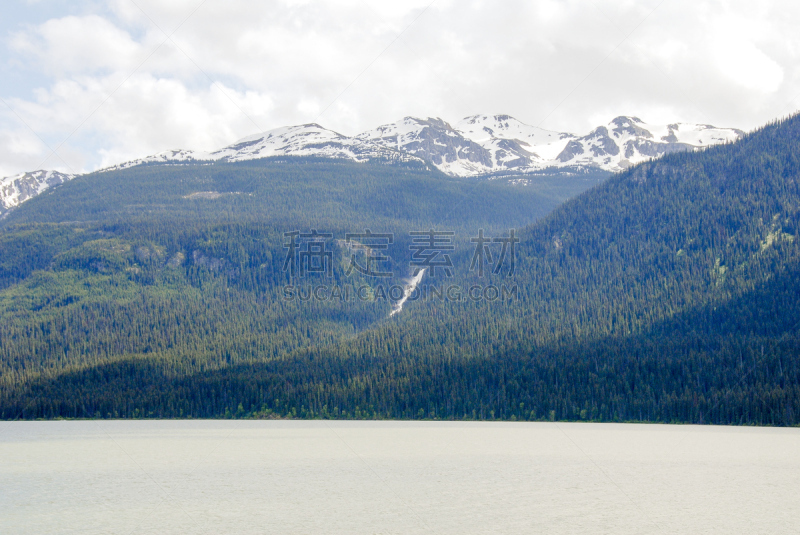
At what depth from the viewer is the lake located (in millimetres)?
37719

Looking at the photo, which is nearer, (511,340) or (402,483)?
(402,483)

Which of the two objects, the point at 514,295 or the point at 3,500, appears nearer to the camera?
the point at 3,500

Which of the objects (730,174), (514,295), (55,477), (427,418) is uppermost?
(730,174)

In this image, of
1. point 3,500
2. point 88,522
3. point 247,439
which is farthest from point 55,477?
point 247,439

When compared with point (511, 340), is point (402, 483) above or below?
below

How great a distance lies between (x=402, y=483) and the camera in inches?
1943

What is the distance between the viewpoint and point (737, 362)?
361 ft

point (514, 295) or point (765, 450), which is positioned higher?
point (514, 295)

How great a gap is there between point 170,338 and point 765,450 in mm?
125190

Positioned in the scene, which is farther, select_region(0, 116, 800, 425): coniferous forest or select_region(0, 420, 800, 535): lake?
select_region(0, 116, 800, 425): coniferous forest

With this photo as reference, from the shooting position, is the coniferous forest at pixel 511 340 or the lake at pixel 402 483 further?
the coniferous forest at pixel 511 340

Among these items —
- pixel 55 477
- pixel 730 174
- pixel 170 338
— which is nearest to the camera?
pixel 55 477

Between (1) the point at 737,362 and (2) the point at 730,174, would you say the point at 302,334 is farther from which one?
(2) the point at 730,174

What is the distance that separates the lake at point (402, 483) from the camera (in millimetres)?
37719
